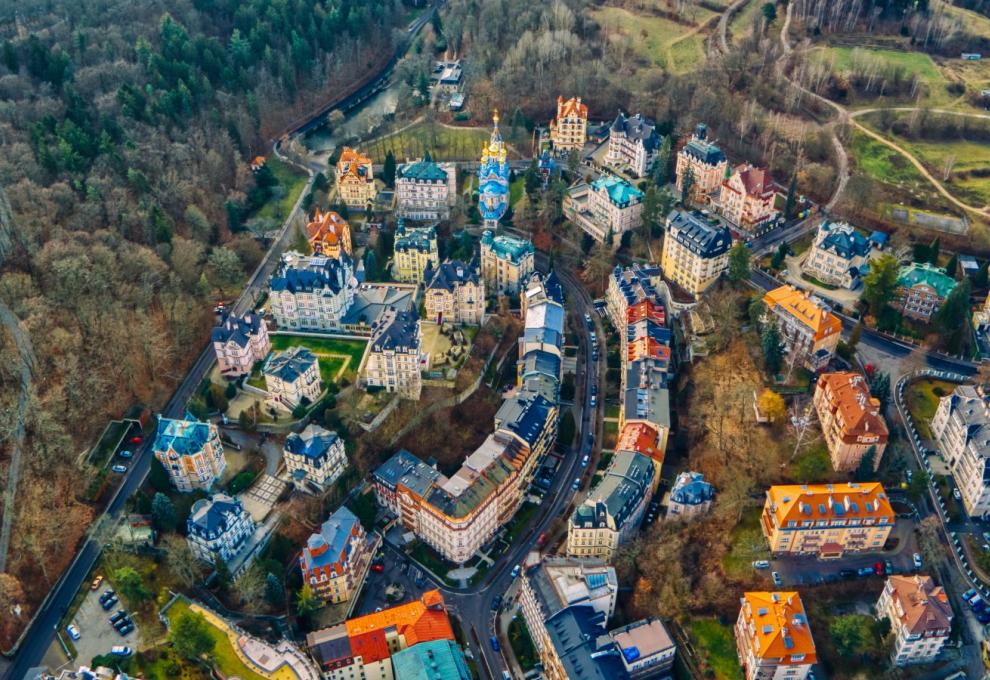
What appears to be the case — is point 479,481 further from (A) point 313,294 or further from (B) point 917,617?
(B) point 917,617

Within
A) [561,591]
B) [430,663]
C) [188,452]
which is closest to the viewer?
[430,663]

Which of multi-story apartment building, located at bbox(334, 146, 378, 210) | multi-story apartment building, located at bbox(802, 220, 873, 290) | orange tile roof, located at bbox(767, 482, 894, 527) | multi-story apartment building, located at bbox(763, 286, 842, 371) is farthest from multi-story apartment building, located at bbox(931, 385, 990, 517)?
multi-story apartment building, located at bbox(334, 146, 378, 210)

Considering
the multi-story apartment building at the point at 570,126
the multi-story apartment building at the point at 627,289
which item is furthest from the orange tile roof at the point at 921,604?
the multi-story apartment building at the point at 570,126

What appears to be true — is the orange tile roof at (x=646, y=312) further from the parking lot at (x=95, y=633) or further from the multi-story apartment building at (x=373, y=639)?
the parking lot at (x=95, y=633)

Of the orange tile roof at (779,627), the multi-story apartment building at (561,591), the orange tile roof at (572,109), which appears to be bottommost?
the multi-story apartment building at (561,591)

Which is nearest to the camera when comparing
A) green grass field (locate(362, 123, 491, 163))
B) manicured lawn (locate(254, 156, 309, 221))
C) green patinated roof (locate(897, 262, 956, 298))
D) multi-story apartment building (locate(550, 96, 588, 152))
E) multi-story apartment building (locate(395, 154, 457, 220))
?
green patinated roof (locate(897, 262, 956, 298))

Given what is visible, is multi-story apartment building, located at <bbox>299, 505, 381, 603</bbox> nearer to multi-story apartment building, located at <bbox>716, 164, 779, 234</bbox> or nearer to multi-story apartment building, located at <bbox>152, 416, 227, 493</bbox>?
multi-story apartment building, located at <bbox>152, 416, 227, 493</bbox>

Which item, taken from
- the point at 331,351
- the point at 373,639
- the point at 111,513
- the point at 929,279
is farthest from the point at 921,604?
the point at 111,513
